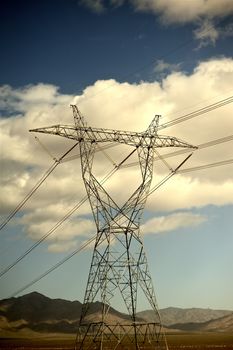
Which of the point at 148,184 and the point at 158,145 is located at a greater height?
the point at 158,145

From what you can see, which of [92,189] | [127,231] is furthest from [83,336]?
[92,189]

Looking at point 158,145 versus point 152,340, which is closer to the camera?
point 152,340

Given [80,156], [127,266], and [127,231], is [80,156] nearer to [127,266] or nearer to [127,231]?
[127,231]

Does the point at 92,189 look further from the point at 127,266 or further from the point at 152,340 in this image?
the point at 152,340

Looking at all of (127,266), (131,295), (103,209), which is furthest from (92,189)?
(131,295)

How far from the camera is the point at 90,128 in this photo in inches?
1383

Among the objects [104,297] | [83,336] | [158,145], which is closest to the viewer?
[104,297]

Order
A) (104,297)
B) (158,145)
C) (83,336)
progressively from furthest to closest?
(158,145)
(83,336)
(104,297)

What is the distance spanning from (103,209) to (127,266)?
489 centimetres

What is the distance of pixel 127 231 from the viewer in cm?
3381

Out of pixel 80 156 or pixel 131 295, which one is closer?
pixel 131 295

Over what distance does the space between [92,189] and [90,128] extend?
17.0 feet

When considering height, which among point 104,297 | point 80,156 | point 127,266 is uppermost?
point 80,156

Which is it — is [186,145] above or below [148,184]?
above
